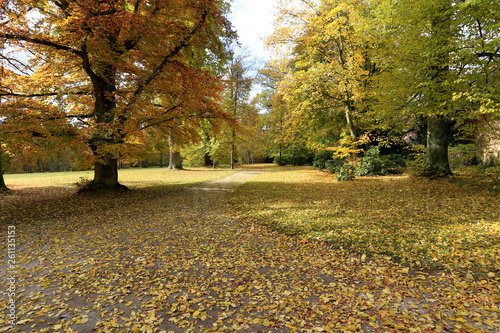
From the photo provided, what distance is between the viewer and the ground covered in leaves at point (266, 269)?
8.57 feet

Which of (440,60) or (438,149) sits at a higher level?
(440,60)

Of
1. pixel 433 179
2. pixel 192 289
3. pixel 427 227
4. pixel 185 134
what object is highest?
pixel 185 134

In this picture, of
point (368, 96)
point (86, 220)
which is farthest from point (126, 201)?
point (368, 96)

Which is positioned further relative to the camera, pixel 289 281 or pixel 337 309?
pixel 289 281

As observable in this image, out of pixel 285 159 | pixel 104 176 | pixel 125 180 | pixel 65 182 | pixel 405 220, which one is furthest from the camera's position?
pixel 285 159

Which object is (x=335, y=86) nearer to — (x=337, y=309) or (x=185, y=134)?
(x=185, y=134)

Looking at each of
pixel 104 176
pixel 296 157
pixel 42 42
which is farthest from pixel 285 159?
pixel 42 42

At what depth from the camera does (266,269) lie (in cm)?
378

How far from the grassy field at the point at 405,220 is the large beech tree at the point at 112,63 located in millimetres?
5073

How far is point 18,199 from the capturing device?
902 cm

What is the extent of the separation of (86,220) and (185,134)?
5.51 m

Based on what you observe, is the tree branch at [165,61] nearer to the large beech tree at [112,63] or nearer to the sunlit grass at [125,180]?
the large beech tree at [112,63]

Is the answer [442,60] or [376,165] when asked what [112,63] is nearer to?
[442,60]

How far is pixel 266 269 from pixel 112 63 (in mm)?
8678
